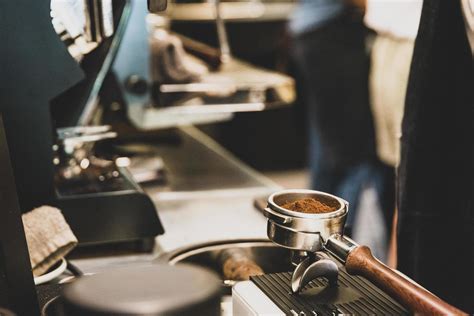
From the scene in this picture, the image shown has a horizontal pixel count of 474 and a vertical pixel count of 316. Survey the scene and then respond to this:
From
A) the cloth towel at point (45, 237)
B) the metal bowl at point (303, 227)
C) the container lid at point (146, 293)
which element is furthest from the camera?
the cloth towel at point (45, 237)

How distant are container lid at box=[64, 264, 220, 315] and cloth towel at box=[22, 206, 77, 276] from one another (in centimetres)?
62

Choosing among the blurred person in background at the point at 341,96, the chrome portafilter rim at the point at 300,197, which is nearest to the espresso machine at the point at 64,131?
the chrome portafilter rim at the point at 300,197

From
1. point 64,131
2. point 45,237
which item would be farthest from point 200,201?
point 45,237

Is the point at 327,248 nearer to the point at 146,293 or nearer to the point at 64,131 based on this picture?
the point at 146,293

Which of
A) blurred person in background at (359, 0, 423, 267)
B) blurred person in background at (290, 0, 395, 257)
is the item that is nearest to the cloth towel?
blurred person in background at (359, 0, 423, 267)

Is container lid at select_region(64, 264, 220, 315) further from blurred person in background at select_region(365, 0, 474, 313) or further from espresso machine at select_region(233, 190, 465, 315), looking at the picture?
blurred person in background at select_region(365, 0, 474, 313)

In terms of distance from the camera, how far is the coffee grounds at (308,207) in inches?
39.8

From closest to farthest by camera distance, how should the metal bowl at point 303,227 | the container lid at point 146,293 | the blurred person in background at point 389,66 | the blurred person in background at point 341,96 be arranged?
1. the container lid at point 146,293
2. the metal bowl at point 303,227
3. the blurred person in background at point 389,66
4. the blurred person in background at point 341,96

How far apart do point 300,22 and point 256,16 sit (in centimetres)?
187

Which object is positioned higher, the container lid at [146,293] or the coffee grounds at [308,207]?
the container lid at [146,293]

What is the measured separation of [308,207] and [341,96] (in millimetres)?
2465

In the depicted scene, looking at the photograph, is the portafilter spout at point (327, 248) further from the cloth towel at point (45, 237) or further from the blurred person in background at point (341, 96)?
the blurred person in background at point (341, 96)

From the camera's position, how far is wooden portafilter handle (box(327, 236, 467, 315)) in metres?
0.86

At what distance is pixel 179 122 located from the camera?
2273mm
